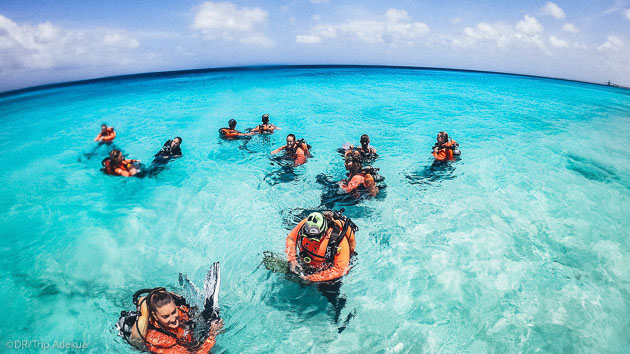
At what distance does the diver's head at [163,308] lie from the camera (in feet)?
10.0

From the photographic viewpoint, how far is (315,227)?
3549 millimetres

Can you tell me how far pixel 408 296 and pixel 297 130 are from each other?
12483 mm

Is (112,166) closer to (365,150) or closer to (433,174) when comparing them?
(365,150)

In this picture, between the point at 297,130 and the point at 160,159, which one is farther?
the point at 297,130

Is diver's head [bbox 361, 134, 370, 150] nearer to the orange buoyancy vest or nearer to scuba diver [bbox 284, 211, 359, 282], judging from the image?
the orange buoyancy vest

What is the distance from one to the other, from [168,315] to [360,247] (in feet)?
13.5

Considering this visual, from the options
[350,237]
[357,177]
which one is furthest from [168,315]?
[357,177]

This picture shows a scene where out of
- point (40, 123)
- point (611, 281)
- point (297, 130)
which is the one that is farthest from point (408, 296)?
point (40, 123)

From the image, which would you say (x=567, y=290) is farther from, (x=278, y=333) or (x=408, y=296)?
(x=278, y=333)

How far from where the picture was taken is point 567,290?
16.6 feet

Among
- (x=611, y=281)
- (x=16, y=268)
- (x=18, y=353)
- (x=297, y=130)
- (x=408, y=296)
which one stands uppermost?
(x=297, y=130)

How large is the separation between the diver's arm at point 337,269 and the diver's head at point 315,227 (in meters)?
0.49

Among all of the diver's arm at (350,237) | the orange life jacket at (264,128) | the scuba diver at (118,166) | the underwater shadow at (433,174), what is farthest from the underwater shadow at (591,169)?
the scuba diver at (118,166)

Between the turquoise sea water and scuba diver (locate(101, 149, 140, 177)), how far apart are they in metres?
0.47
